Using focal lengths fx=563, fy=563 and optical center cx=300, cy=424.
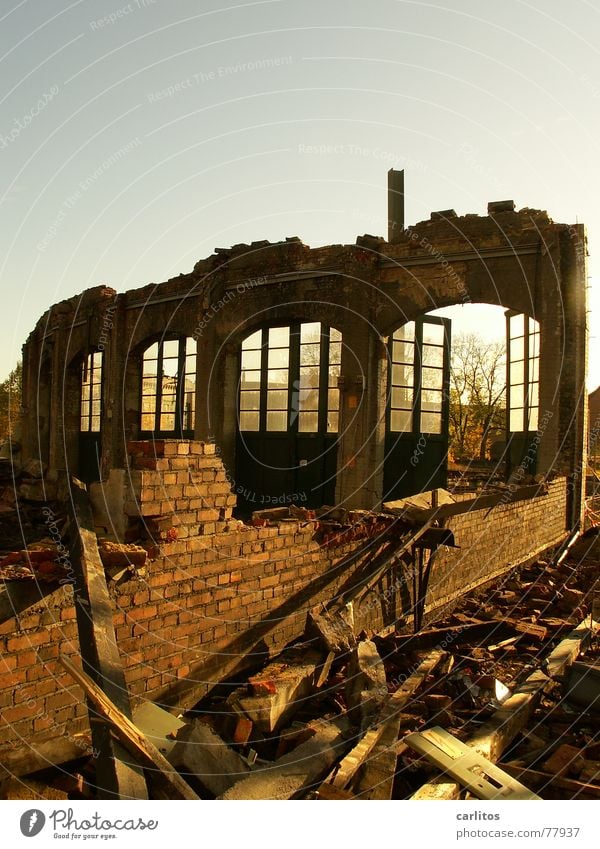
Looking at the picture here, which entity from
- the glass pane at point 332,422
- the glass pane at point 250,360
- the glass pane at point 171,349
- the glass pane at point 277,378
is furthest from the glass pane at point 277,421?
the glass pane at point 171,349

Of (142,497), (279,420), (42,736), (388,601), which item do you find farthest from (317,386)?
(42,736)

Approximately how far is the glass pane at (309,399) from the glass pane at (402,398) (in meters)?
1.66

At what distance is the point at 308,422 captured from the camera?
12.5 metres

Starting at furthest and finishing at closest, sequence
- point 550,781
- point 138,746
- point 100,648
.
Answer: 1. point 550,781
2. point 100,648
3. point 138,746

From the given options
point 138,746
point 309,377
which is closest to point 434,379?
point 309,377

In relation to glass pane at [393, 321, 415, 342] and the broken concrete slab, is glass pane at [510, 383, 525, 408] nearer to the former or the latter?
glass pane at [393, 321, 415, 342]

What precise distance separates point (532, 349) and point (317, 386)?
14.7ft

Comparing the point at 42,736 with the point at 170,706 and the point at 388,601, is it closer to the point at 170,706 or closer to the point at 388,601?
the point at 170,706

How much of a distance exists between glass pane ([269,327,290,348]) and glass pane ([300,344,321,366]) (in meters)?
0.44

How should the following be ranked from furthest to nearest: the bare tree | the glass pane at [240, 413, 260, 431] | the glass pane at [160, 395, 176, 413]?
the bare tree < the glass pane at [160, 395, 176, 413] < the glass pane at [240, 413, 260, 431]

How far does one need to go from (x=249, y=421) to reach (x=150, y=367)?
3.84 meters

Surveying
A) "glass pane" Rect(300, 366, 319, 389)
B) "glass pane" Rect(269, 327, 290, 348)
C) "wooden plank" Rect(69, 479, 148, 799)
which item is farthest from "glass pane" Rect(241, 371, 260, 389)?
"wooden plank" Rect(69, 479, 148, 799)

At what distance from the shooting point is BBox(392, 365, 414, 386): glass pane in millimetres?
11906

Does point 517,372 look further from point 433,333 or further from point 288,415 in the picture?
point 288,415
